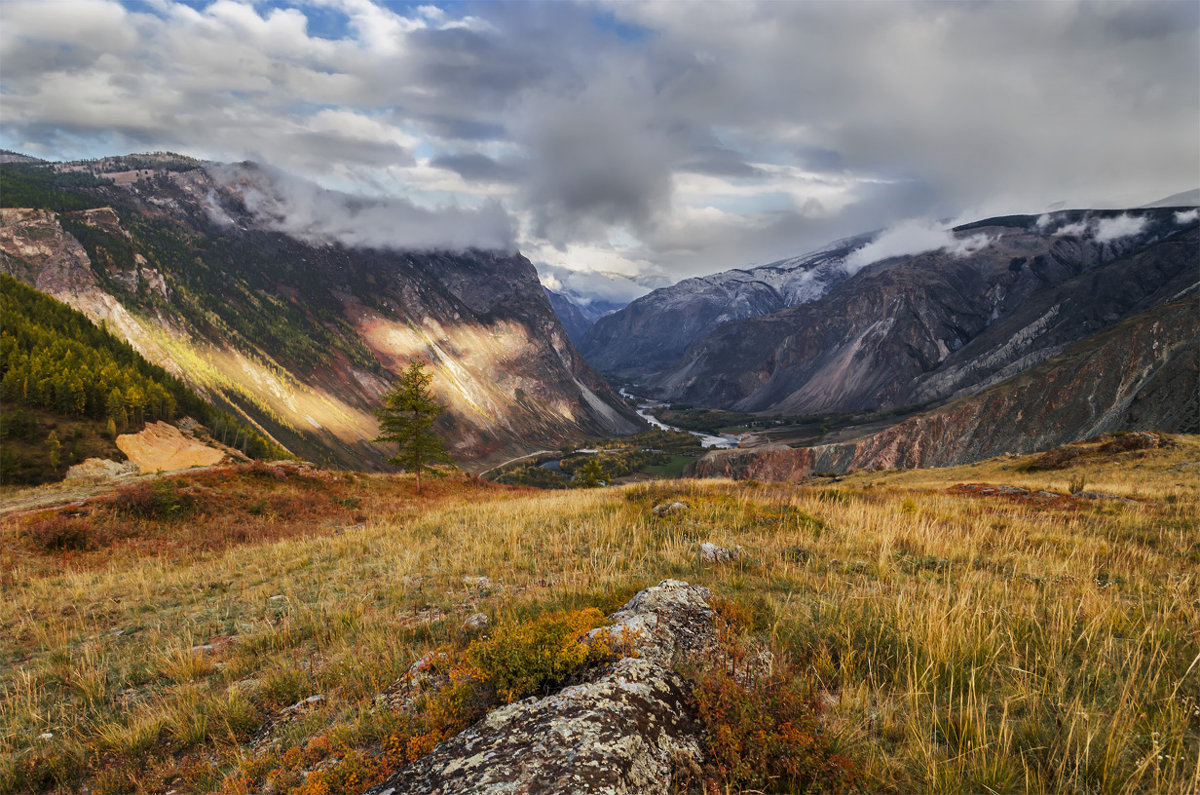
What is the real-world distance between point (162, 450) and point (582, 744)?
2942 inches

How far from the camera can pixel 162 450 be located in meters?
57.5

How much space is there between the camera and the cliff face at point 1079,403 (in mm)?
54344

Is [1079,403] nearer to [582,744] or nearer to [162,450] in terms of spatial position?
[582,744]

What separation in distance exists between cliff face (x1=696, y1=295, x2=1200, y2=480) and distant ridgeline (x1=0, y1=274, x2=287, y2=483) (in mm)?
112998

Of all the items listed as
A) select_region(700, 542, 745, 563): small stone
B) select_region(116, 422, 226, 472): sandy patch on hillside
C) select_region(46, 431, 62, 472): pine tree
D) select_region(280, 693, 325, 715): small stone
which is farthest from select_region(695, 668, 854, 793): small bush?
select_region(46, 431, 62, 472): pine tree

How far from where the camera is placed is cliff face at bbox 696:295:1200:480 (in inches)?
2140

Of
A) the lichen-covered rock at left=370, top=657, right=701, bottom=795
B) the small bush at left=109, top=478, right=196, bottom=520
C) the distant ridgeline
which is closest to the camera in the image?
the lichen-covered rock at left=370, top=657, right=701, bottom=795

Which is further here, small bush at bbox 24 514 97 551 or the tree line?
the tree line

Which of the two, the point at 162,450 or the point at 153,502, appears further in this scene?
the point at 162,450

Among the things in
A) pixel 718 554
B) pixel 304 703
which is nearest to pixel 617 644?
pixel 304 703

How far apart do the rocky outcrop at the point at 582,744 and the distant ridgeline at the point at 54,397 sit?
69594 mm

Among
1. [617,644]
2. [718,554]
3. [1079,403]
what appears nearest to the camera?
[617,644]

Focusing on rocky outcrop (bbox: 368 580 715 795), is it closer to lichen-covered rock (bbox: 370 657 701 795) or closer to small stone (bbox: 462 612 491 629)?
lichen-covered rock (bbox: 370 657 701 795)

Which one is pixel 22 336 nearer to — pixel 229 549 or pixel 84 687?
pixel 229 549
